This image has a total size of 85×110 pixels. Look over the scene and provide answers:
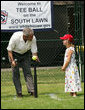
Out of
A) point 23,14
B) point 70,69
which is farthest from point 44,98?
point 23,14

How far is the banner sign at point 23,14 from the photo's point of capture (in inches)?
468

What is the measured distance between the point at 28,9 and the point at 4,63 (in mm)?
4789

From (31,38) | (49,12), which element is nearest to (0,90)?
(31,38)

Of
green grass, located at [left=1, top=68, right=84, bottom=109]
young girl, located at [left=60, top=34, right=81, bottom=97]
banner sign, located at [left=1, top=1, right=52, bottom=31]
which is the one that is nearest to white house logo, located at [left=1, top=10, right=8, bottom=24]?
banner sign, located at [left=1, top=1, right=52, bottom=31]

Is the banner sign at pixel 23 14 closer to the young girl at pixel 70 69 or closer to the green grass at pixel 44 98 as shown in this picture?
the green grass at pixel 44 98

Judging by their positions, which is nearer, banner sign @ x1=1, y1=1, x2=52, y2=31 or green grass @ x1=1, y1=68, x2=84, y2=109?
green grass @ x1=1, y1=68, x2=84, y2=109

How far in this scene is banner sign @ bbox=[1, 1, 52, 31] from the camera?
11.9 m

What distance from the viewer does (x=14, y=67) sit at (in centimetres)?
942

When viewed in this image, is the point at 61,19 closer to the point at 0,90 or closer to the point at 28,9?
the point at 28,9

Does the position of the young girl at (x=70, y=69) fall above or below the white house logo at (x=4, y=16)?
below

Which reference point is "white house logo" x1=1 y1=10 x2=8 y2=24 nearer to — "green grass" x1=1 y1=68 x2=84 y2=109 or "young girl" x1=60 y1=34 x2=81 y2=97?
"green grass" x1=1 y1=68 x2=84 y2=109

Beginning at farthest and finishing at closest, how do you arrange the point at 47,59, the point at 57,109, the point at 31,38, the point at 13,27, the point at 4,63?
1. the point at 47,59
2. the point at 4,63
3. the point at 13,27
4. the point at 31,38
5. the point at 57,109

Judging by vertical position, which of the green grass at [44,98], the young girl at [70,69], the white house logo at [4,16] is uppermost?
the white house logo at [4,16]

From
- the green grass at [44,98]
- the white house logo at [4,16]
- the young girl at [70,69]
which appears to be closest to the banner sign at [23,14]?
the white house logo at [4,16]
